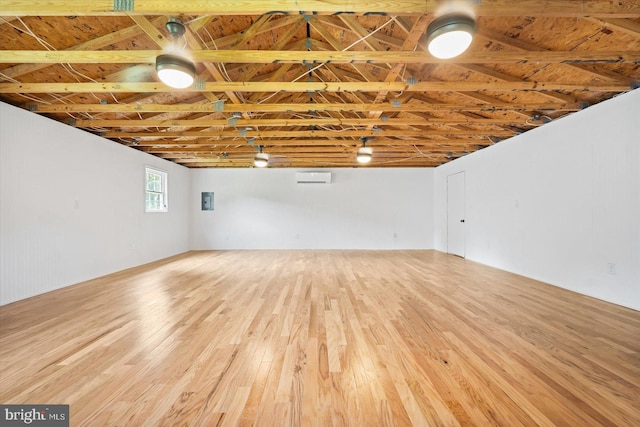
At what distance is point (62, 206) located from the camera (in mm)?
4027

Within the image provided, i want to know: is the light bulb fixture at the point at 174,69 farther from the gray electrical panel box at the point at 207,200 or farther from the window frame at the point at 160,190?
the gray electrical panel box at the point at 207,200

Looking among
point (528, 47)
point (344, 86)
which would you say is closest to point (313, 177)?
point (344, 86)

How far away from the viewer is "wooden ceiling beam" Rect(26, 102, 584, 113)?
3.54m

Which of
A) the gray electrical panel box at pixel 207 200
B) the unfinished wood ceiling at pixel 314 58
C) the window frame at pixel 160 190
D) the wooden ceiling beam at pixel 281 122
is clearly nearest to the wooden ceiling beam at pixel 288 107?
the unfinished wood ceiling at pixel 314 58

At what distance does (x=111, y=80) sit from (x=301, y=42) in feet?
8.28

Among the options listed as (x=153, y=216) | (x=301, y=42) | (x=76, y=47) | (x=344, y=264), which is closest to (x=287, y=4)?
(x=301, y=42)

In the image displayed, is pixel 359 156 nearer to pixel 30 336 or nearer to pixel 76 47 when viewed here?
pixel 76 47

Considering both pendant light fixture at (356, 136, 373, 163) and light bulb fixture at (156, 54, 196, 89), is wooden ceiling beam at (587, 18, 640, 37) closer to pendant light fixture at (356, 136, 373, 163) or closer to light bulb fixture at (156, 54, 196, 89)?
pendant light fixture at (356, 136, 373, 163)

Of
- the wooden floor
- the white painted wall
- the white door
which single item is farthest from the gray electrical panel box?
the white painted wall

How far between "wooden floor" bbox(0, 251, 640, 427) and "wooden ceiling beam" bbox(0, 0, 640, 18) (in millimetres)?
2602

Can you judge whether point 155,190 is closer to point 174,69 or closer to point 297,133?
point 297,133

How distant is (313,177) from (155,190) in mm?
4235

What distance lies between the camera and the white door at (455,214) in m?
6.74

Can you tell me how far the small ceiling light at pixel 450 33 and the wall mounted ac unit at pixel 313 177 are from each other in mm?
6145
